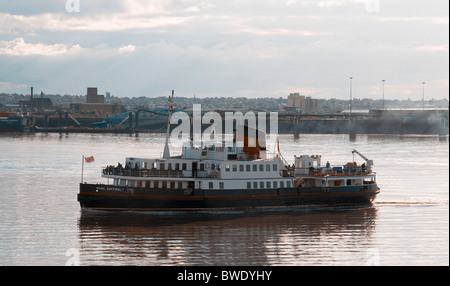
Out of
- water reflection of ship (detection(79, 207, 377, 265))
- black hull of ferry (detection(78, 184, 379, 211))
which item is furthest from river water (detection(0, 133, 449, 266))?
black hull of ferry (detection(78, 184, 379, 211))

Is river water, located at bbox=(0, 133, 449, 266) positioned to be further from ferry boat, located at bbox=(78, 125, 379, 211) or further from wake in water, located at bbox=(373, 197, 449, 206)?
ferry boat, located at bbox=(78, 125, 379, 211)

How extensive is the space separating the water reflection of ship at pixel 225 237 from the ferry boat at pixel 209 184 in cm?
74

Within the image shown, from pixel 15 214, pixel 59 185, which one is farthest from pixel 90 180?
pixel 15 214

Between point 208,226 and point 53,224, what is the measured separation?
8636 millimetres

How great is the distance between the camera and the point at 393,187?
62.3 m

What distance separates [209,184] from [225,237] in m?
6.61

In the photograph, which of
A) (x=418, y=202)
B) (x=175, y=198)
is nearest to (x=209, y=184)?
(x=175, y=198)

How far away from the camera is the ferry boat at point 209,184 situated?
45.2 metres

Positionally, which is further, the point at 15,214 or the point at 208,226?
the point at 15,214

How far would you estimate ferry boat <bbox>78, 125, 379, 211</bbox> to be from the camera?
45188mm

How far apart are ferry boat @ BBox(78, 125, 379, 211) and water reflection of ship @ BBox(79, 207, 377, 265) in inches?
29.2

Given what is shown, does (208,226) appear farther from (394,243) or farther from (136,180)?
(394,243)

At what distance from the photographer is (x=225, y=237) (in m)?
39.7
